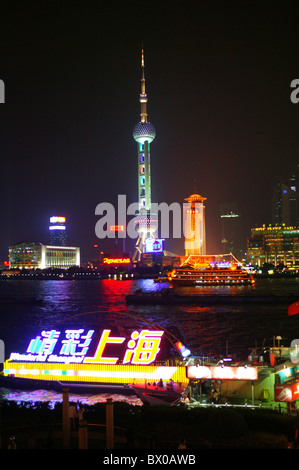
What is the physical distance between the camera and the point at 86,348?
1752 centimetres

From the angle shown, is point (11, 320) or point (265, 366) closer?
point (265, 366)

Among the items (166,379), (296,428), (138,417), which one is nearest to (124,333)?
(166,379)

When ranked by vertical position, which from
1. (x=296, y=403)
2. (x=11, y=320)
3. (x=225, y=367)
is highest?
(x=225, y=367)

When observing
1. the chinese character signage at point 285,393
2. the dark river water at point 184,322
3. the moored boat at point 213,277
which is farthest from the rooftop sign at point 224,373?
the moored boat at point 213,277

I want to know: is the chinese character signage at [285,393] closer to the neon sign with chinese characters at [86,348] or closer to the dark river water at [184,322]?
the neon sign with chinese characters at [86,348]

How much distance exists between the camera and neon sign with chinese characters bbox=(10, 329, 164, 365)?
16938 millimetres

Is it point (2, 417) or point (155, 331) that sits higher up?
point (155, 331)

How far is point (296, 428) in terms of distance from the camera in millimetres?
11211

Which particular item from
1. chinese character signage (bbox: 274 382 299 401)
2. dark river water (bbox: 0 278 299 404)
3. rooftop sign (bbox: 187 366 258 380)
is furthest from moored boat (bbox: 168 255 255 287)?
chinese character signage (bbox: 274 382 299 401)

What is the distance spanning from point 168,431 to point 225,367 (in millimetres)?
2967

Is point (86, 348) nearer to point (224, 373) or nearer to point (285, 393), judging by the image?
point (224, 373)

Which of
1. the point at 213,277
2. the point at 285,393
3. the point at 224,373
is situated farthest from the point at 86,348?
the point at 213,277
